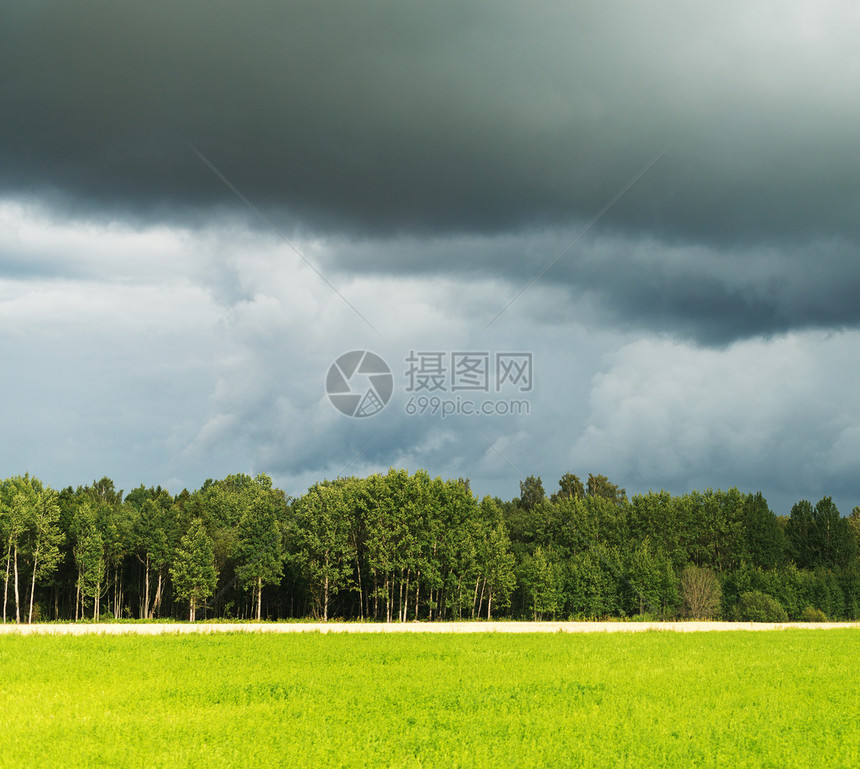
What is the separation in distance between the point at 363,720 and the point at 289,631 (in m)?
29.0

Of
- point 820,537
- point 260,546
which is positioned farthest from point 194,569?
point 820,537

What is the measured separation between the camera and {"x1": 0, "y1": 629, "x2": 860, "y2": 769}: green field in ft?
59.0

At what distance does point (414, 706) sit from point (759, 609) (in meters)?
75.5

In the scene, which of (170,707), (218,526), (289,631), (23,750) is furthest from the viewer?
(218,526)

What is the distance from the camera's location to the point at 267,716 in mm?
21547

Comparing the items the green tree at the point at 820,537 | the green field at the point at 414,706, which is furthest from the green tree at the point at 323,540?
the green tree at the point at 820,537

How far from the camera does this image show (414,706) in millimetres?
23250

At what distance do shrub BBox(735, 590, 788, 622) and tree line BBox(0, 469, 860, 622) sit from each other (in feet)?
0.51

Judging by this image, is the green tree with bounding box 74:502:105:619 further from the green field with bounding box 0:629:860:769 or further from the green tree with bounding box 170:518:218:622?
the green field with bounding box 0:629:860:769

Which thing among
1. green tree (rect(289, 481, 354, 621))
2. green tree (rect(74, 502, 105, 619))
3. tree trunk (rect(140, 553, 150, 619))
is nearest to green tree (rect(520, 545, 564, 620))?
green tree (rect(289, 481, 354, 621))

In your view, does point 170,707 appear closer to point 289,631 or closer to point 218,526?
point 289,631

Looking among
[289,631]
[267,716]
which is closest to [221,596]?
[289,631]

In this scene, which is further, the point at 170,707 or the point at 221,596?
the point at 221,596

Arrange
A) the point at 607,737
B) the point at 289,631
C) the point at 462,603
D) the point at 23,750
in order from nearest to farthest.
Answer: the point at 23,750 < the point at 607,737 < the point at 289,631 < the point at 462,603
